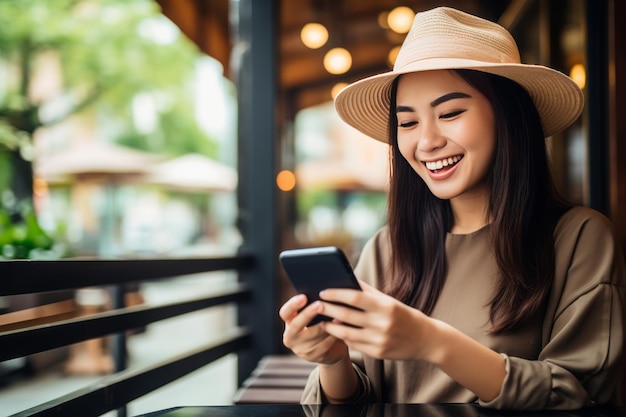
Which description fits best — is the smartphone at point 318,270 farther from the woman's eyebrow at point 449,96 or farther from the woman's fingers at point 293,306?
the woman's eyebrow at point 449,96

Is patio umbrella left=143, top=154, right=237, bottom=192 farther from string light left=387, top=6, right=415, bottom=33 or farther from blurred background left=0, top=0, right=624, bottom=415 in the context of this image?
string light left=387, top=6, right=415, bottom=33

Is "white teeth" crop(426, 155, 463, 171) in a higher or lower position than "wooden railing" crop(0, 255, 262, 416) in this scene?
higher

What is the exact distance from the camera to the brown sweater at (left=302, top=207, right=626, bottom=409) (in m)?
1.13

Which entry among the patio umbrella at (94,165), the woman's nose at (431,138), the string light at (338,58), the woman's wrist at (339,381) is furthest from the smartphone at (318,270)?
the patio umbrella at (94,165)

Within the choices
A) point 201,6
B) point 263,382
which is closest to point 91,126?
point 201,6

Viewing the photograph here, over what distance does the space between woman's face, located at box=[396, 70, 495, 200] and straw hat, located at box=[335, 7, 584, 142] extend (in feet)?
0.15

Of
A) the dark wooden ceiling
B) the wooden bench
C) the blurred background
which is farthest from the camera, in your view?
the dark wooden ceiling

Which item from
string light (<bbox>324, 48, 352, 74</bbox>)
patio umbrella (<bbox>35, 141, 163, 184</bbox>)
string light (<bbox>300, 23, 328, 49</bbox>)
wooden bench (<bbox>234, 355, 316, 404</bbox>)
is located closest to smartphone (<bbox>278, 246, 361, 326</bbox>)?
wooden bench (<bbox>234, 355, 316, 404</bbox>)

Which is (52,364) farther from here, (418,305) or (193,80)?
(193,80)

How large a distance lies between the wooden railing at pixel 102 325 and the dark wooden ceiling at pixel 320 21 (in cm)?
167

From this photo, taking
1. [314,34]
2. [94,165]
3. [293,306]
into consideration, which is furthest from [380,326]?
[94,165]

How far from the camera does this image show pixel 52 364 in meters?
4.46

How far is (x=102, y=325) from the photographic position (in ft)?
5.87

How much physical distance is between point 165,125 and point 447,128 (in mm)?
20226
